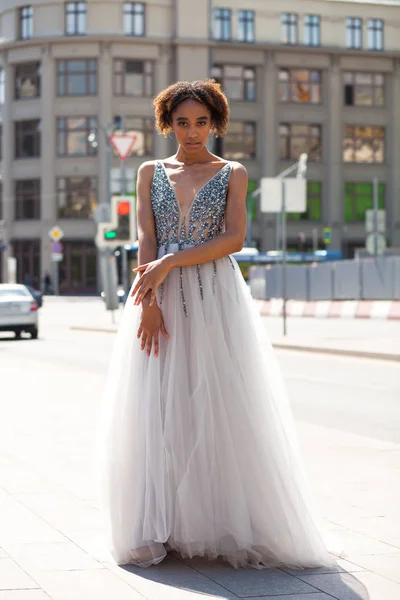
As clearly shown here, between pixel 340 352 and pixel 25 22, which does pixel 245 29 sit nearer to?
pixel 25 22

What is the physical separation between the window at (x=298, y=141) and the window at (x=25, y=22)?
16.2 m

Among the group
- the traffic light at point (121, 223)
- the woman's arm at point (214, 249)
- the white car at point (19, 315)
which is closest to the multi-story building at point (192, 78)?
the traffic light at point (121, 223)

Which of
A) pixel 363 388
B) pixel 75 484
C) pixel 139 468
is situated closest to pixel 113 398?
pixel 139 468

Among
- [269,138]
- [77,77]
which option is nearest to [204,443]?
[77,77]

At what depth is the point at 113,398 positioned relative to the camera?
498cm

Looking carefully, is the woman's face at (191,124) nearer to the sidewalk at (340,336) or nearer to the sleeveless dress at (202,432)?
the sleeveless dress at (202,432)

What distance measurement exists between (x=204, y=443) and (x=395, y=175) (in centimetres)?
7261

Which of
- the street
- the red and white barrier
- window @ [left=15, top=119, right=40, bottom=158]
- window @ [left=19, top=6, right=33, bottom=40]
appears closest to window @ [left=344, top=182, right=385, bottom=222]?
window @ [left=15, top=119, right=40, bottom=158]

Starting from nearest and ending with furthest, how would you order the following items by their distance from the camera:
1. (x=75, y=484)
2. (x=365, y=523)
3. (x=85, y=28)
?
(x=365, y=523) → (x=75, y=484) → (x=85, y=28)

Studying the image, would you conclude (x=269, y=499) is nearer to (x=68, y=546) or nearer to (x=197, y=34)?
(x=68, y=546)

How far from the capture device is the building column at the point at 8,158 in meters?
73.3

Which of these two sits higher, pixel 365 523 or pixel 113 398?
pixel 113 398

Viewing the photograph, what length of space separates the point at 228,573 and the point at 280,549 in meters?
0.23

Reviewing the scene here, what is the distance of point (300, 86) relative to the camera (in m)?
74.4
